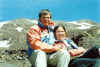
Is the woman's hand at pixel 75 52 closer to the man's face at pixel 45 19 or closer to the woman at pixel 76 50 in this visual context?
the woman at pixel 76 50

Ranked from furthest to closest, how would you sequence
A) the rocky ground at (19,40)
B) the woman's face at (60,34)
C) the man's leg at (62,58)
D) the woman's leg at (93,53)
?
1. the rocky ground at (19,40)
2. the woman's face at (60,34)
3. the man's leg at (62,58)
4. the woman's leg at (93,53)

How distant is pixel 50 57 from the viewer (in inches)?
205

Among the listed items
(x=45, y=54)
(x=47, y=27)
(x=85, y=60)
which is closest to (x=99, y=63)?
(x=85, y=60)

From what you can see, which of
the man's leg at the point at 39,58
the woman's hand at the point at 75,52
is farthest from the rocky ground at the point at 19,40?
the man's leg at the point at 39,58

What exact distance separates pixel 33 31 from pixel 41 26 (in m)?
0.28

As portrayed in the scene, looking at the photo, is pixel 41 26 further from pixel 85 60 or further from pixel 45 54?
pixel 85 60

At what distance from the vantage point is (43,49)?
16.8ft

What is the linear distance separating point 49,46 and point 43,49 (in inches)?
4.6

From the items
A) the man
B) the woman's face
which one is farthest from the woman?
the man

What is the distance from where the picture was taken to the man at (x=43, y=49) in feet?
16.5

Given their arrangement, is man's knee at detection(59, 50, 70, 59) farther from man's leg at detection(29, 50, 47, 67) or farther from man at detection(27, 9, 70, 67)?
man's leg at detection(29, 50, 47, 67)

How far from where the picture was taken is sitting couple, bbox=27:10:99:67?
16.5 ft

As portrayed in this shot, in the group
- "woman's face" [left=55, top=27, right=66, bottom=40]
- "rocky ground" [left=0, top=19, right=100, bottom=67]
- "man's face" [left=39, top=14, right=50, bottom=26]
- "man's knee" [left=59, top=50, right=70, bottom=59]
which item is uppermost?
"man's face" [left=39, top=14, right=50, bottom=26]

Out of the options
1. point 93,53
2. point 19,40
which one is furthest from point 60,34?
point 19,40
